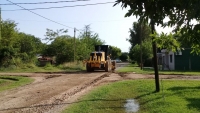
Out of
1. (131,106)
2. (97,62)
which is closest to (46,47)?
(97,62)

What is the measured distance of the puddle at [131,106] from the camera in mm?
9995

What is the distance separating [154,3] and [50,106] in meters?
8.04

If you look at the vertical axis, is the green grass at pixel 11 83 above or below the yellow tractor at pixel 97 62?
below

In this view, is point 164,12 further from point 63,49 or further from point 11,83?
point 63,49

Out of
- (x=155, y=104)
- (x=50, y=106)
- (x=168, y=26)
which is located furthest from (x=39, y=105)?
(x=168, y=26)

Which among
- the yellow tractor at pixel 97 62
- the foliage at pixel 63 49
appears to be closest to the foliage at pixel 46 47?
the foliage at pixel 63 49

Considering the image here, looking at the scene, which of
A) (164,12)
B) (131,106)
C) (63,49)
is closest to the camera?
(164,12)

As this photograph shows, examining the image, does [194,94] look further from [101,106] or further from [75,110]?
[75,110]

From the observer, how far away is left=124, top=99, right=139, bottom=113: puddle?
394 inches

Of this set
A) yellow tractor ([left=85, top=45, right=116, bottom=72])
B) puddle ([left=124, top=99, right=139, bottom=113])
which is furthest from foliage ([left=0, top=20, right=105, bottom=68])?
puddle ([left=124, top=99, right=139, bottom=113])

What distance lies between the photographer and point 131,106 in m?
10.9

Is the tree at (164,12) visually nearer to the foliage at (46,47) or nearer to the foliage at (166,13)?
the foliage at (166,13)

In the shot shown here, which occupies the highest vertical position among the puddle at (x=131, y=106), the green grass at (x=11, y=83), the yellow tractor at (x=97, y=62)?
the yellow tractor at (x=97, y=62)

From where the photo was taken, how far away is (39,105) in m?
11.2
